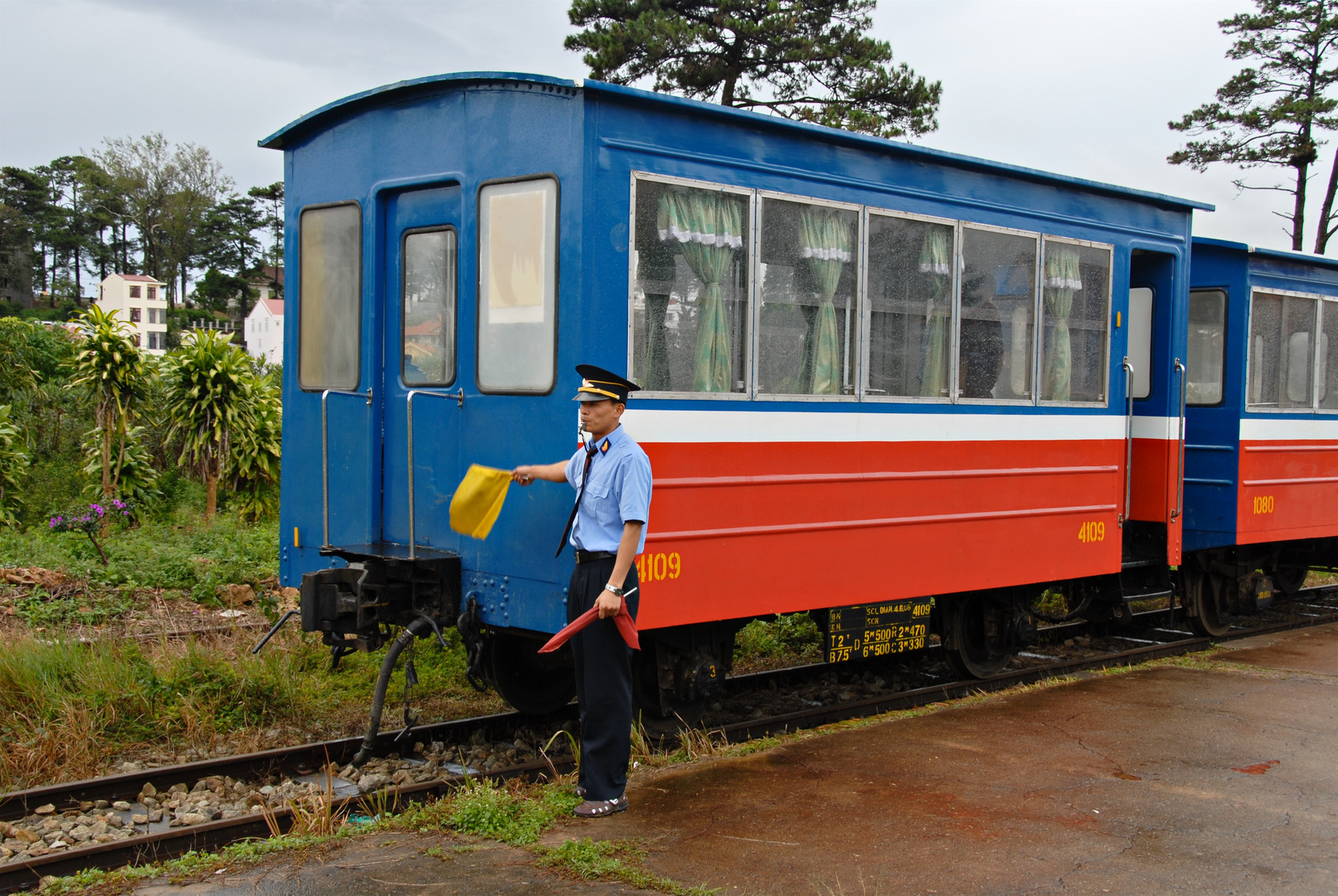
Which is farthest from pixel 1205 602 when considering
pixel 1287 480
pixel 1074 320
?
pixel 1074 320

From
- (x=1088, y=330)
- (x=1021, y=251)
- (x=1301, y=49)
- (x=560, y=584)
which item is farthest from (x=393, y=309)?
(x=1301, y=49)

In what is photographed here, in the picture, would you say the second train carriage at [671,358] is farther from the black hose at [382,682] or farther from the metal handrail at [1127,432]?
the metal handrail at [1127,432]

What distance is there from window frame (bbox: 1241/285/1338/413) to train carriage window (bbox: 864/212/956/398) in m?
4.21

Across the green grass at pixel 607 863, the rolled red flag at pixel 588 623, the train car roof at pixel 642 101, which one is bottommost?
the green grass at pixel 607 863

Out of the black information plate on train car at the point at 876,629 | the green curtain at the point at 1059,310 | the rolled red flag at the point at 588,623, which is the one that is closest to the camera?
the rolled red flag at the point at 588,623

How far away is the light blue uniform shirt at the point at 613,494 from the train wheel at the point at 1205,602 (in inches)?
274

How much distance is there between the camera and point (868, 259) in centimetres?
682

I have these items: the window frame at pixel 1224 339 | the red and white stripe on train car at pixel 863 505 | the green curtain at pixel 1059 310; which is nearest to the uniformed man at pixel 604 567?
the red and white stripe on train car at pixel 863 505

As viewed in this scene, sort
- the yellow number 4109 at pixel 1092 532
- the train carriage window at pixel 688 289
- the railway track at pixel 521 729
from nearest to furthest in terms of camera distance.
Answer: the railway track at pixel 521 729 < the train carriage window at pixel 688 289 < the yellow number 4109 at pixel 1092 532

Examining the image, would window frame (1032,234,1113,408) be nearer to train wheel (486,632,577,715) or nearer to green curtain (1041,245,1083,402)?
green curtain (1041,245,1083,402)

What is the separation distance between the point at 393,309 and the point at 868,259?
8.90 feet

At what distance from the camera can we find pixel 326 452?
6.30m

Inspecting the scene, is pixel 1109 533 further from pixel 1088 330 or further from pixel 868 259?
pixel 868 259

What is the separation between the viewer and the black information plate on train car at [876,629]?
6906 millimetres
